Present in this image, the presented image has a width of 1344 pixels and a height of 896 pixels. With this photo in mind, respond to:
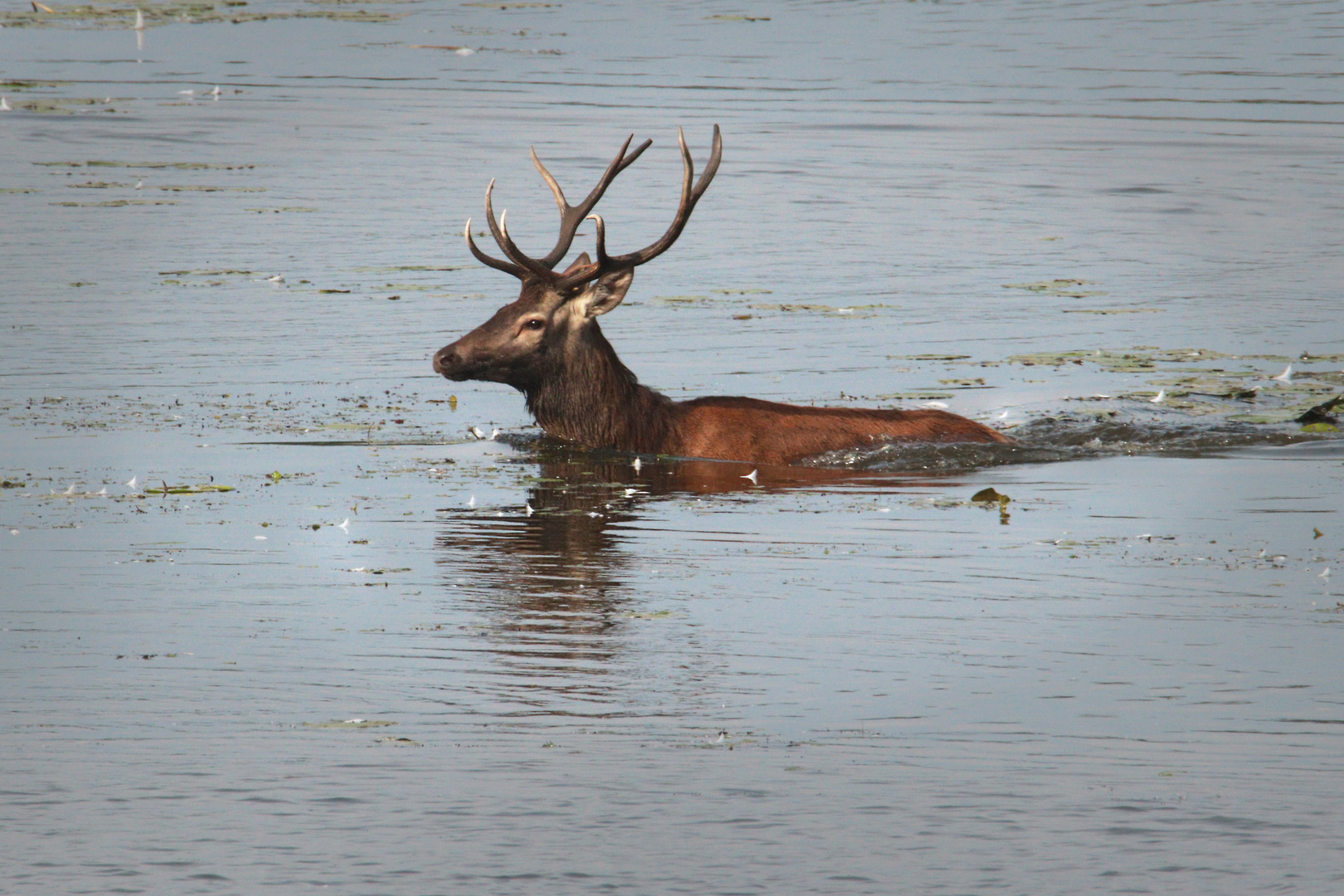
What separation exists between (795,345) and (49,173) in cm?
1098

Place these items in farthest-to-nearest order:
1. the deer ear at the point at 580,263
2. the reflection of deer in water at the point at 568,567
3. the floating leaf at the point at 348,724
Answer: the deer ear at the point at 580,263 → the reflection of deer in water at the point at 568,567 → the floating leaf at the point at 348,724

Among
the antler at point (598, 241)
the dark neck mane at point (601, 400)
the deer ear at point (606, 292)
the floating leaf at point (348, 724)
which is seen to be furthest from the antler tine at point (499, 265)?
the floating leaf at point (348, 724)

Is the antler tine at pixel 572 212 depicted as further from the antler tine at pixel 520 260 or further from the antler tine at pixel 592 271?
the antler tine at pixel 592 271

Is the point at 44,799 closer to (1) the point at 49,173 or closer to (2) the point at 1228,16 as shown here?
(1) the point at 49,173

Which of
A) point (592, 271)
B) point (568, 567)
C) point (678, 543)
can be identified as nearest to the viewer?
point (568, 567)

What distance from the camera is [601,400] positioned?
11391 mm

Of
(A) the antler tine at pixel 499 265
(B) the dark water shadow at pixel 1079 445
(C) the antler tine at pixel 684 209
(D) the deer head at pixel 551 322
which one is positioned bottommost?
(B) the dark water shadow at pixel 1079 445

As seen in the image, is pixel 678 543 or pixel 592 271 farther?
pixel 592 271

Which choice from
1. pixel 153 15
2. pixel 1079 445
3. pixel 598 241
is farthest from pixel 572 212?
pixel 153 15

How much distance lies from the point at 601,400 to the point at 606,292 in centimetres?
59

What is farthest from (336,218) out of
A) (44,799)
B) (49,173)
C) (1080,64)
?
(1080,64)

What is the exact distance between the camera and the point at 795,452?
11.2 metres

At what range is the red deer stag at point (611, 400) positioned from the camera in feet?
36.8

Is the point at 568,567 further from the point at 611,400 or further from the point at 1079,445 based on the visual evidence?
the point at 1079,445
